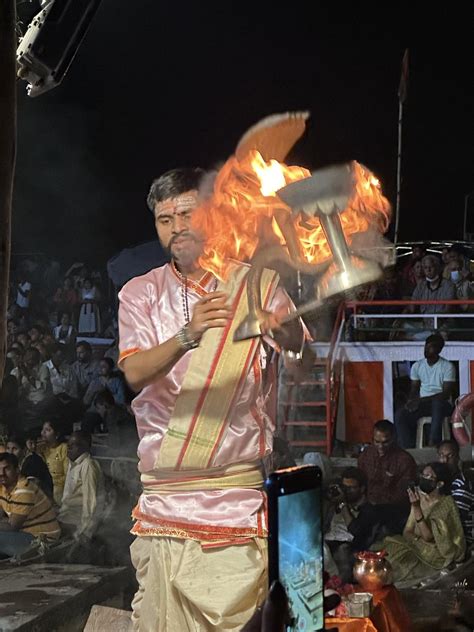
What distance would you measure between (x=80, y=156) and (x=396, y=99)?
106 inches

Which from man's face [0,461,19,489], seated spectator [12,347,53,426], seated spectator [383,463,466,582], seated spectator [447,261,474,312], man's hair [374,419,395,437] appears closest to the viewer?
seated spectator [383,463,466,582]

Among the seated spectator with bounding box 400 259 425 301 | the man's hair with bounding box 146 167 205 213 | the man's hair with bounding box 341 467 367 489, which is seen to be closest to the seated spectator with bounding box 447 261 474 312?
the seated spectator with bounding box 400 259 425 301

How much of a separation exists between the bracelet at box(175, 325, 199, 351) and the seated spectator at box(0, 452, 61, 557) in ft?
17.5

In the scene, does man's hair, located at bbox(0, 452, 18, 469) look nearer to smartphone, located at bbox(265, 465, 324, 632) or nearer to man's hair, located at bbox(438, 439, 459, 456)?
man's hair, located at bbox(438, 439, 459, 456)

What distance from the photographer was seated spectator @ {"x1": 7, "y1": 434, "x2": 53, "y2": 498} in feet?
26.3

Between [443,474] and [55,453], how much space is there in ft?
10.4

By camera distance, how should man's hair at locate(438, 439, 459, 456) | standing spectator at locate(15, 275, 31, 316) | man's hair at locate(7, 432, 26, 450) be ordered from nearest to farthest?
man's hair at locate(438, 439, 459, 456) < man's hair at locate(7, 432, 26, 450) < standing spectator at locate(15, 275, 31, 316)

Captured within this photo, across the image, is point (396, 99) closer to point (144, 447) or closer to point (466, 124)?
point (466, 124)

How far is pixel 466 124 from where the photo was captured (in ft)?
24.1

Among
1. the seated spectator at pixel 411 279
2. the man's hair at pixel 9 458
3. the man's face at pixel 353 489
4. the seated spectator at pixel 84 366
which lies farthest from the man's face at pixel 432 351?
the man's hair at pixel 9 458

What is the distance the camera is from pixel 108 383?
8148mm

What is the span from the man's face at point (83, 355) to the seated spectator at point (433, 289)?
2708 mm

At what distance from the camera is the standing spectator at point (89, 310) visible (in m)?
8.23

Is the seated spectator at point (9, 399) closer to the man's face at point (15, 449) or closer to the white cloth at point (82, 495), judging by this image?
the man's face at point (15, 449)
